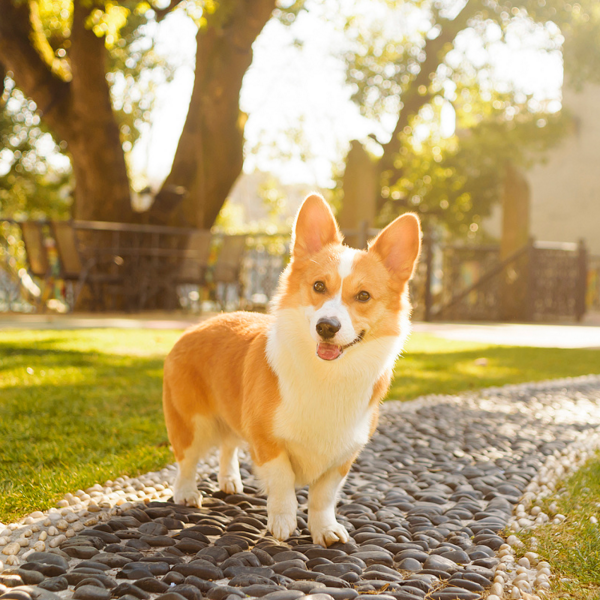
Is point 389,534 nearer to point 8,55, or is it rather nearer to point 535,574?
point 535,574

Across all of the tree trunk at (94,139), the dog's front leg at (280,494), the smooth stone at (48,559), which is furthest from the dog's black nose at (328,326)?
the tree trunk at (94,139)

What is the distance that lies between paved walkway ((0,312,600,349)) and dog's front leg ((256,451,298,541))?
24.1 ft

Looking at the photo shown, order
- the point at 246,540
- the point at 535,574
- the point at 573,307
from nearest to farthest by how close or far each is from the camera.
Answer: the point at 535,574
the point at 246,540
the point at 573,307

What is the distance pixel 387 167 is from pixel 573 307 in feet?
26.6

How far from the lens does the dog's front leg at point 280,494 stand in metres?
2.77

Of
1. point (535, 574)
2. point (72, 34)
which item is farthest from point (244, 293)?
point (535, 574)

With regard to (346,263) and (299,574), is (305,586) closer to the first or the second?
(299,574)

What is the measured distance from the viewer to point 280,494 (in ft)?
9.12

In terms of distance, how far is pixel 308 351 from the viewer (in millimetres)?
2811

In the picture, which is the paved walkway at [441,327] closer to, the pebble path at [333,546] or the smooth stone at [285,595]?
the pebble path at [333,546]

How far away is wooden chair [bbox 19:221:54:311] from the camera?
1130 cm

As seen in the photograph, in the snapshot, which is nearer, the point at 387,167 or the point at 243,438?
the point at 243,438

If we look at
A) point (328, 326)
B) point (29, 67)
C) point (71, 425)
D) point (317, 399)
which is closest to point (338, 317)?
point (328, 326)

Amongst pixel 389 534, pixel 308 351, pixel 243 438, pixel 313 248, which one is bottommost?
pixel 389 534
